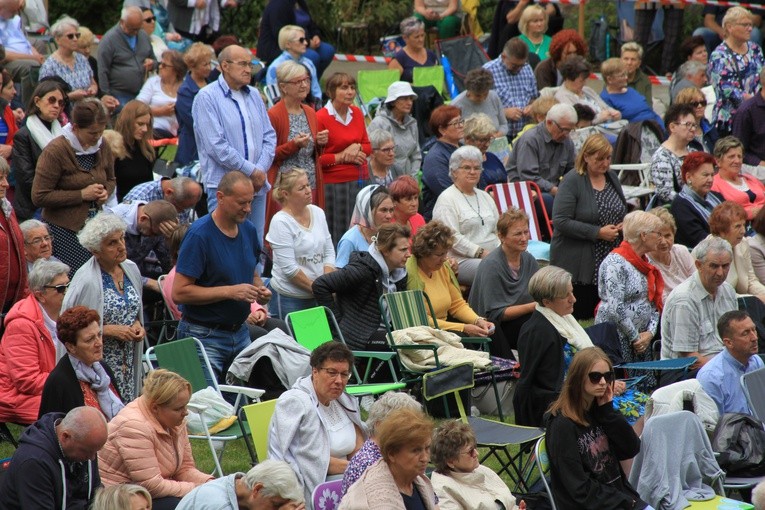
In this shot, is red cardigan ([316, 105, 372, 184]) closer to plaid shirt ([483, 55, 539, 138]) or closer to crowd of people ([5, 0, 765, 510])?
crowd of people ([5, 0, 765, 510])

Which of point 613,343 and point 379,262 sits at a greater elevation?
point 379,262

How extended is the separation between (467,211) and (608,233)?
1067mm

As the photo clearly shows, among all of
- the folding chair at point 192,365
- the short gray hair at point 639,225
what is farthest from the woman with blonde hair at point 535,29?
the folding chair at point 192,365

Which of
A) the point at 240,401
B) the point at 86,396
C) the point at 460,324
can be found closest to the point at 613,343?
the point at 460,324

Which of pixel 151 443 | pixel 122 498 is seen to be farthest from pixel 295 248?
pixel 122 498

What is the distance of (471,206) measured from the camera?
9727mm

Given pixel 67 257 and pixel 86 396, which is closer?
pixel 86 396

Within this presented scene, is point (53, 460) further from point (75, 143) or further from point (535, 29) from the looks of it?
point (535, 29)

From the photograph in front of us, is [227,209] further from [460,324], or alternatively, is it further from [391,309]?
[460,324]

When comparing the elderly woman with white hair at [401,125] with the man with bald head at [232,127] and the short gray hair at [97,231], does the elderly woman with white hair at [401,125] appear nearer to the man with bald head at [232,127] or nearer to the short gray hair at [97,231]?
the man with bald head at [232,127]

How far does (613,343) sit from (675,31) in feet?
26.7

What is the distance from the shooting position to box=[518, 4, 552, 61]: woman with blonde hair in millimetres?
13977

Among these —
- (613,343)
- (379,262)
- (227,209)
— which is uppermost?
(227,209)

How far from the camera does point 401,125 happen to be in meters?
11.3
